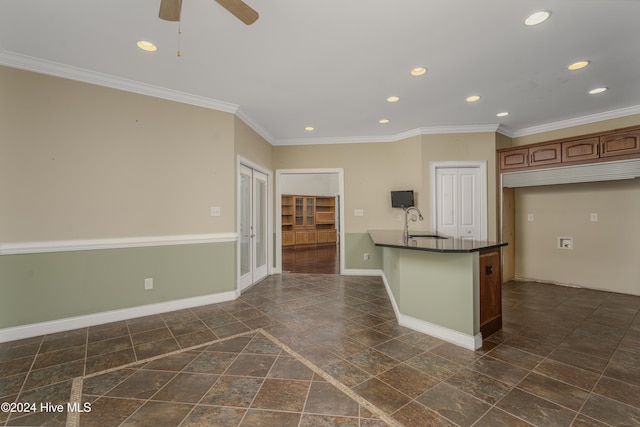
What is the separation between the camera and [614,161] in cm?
396

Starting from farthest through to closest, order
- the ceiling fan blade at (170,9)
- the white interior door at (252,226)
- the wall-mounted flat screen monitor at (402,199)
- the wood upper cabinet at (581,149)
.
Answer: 1. the wall-mounted flat screen monitor at (402,199)
2. the white interior door at (252,226)
3. the wood upper cabinet at (581,149)
4. the ceiling fan blade at (170,9)

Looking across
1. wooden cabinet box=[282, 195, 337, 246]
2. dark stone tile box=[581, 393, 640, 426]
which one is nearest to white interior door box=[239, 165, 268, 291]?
dark stone tile box=[581, 393, 640, 426]

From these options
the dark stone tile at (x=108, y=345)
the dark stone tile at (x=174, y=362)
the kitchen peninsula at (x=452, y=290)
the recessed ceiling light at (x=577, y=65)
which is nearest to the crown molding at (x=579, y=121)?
the recessed ceiling light at (x=577, y=65)

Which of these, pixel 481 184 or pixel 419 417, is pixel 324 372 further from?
pixel 481 184

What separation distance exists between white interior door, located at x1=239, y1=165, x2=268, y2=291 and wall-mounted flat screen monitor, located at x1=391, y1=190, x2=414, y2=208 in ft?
8.32

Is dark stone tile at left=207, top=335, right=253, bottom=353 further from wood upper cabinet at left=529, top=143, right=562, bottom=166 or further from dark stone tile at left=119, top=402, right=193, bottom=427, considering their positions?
wood upper cabinet at left=529, top=143, right=562, bottom=166

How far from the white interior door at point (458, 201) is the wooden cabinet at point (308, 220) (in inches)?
240

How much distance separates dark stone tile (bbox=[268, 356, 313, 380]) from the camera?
2135 millimetres

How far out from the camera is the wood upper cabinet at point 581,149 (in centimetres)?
409

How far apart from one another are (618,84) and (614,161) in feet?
3.78

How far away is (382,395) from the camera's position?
1.91 metres

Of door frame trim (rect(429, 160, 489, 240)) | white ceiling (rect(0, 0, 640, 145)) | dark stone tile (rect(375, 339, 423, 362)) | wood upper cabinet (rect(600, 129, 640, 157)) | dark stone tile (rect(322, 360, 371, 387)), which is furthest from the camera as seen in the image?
door frame trim (rect(429, 160, 489, 240))

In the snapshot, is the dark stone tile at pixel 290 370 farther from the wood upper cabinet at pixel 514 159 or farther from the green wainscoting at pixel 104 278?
the wood upper cabinet at pixel 514 159

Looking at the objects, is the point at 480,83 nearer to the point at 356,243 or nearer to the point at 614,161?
the point at 614,161
